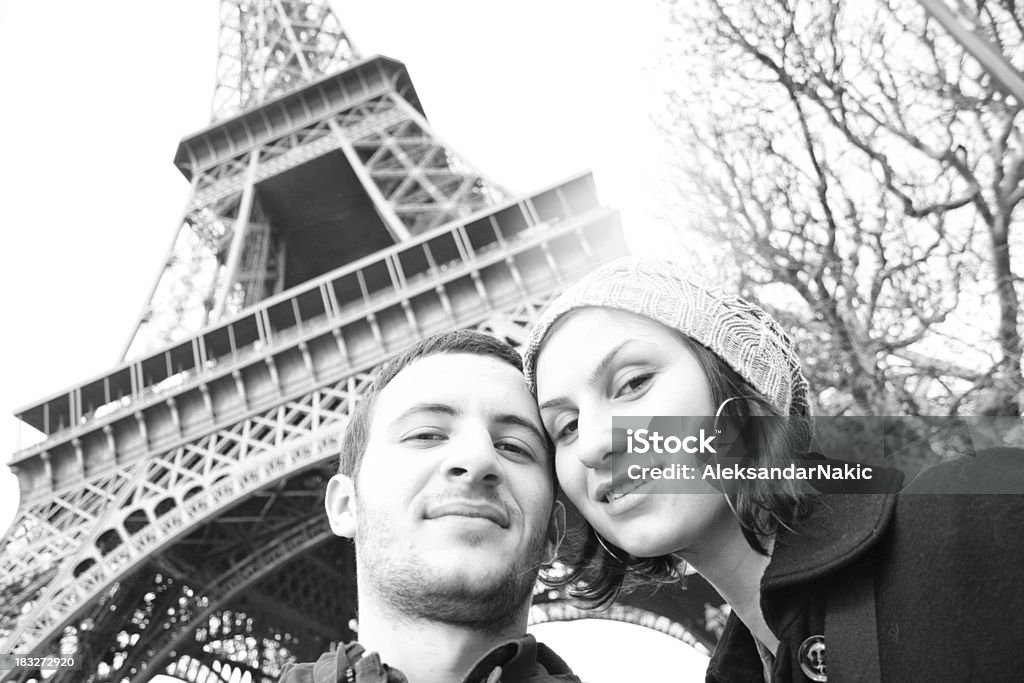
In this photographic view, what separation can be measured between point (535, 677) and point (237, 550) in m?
12.5

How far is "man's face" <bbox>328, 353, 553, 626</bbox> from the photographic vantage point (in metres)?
2.14

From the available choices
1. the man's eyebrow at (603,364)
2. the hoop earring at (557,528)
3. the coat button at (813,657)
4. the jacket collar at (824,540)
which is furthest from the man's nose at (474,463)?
the coat button at (813,657)

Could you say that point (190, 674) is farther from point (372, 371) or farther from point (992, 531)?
point (992, 531)

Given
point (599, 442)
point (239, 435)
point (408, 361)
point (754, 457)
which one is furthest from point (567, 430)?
point (239, 435)

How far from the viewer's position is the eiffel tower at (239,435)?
1181 cm

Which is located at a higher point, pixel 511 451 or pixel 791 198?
pixel 791 198

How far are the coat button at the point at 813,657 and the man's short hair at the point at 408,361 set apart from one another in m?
1.28

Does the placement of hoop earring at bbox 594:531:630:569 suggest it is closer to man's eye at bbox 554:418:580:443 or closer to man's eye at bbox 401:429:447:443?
man's eye at bbox 554:418:580:443

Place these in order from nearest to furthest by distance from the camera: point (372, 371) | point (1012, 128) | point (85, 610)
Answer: point (1012, 128) < point (85, 610) < point (372, 371)

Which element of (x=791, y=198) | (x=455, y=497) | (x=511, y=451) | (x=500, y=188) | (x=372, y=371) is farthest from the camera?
(x=500, y=188)

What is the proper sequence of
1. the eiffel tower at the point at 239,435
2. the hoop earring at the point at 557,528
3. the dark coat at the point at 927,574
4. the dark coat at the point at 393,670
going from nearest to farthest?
the dark coat at the point at 927,574
the dark coat at the point at 393,670
the hoop earring at the point at 557,528
the eiffel tower at the point at 239,435

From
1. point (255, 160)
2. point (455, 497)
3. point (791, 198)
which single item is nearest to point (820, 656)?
point (455, 497)

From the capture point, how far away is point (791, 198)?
571 cm

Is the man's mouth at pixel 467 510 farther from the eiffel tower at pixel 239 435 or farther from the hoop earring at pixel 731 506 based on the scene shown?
the eiffel tower at pixel 239 435
